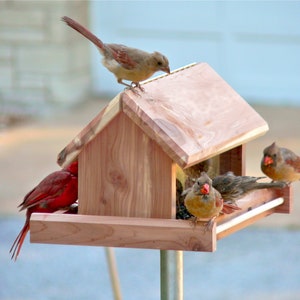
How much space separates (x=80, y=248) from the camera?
7574 millimetres

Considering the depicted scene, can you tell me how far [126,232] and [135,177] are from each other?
8.7 inches

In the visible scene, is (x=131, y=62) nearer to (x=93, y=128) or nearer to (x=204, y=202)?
(x=93, y=128)

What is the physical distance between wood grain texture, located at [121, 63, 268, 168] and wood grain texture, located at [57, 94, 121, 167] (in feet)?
0.18

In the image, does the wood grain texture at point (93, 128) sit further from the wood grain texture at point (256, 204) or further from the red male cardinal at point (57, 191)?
the wood grain texture at point (256, 204)

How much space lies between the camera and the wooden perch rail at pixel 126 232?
357cm

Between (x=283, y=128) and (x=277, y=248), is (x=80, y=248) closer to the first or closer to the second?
(x=277, y=248)

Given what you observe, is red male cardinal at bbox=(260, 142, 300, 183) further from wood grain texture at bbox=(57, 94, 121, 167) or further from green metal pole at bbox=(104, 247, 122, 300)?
wood grain texture at bbox=(57, 94, 121, 167)

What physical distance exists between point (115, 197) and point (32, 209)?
404 millimetres

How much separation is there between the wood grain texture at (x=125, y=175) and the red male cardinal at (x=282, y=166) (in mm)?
951

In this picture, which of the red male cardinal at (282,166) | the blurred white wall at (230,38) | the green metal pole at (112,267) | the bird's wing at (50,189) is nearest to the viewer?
the bird's wing at (50,189)

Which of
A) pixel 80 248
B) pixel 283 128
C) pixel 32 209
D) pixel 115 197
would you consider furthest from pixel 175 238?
pixel 283 128

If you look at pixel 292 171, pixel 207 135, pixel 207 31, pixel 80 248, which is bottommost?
pixel 80 248

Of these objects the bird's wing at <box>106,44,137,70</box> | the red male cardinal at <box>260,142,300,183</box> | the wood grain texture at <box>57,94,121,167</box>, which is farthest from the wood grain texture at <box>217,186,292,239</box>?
the bird's wing at <box>106,44,137,70</box>

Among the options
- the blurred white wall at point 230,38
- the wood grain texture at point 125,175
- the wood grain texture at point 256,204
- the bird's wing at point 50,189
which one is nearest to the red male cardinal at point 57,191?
the bird's wing at point 50,189
